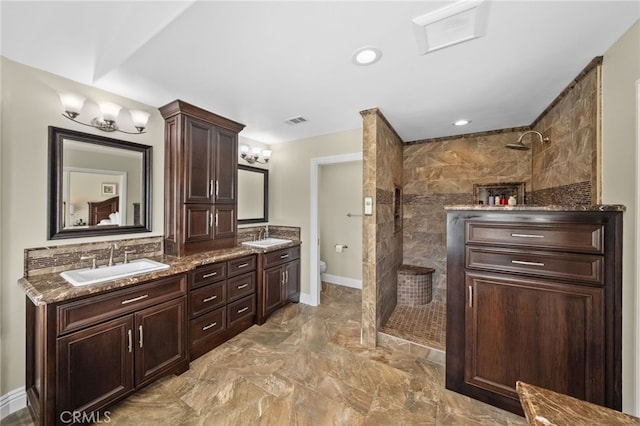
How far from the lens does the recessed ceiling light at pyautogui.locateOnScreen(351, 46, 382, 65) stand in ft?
5.15

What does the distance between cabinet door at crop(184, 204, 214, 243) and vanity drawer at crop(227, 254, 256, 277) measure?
0.40 meters

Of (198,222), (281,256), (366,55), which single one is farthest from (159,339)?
(366,55)

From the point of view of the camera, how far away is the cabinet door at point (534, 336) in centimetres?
146

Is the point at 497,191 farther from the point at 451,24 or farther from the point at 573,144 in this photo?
the point at 451,24

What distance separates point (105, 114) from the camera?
2.02m

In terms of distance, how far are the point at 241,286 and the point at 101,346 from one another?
1.23m

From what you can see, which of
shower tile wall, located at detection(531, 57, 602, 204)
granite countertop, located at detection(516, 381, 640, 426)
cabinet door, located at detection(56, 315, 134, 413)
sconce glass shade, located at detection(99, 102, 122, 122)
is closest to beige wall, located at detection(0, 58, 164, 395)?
sconce glass shade, located at detection(99, 102, 122, 122)

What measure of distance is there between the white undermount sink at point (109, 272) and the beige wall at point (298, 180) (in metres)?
1.87

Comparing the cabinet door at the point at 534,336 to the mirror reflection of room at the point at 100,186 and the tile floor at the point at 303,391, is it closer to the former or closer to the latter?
the tile floor at the point at 303,391

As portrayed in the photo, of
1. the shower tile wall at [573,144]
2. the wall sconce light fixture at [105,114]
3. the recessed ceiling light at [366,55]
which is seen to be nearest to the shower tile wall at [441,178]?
the shower tile wall at [573,144]

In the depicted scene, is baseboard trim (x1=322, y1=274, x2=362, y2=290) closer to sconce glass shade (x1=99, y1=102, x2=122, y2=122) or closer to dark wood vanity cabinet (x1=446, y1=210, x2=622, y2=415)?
dark wood vanity cabinet (x1=446, y1=210, x2=622, y2=415)

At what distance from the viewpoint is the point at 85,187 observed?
2027mm

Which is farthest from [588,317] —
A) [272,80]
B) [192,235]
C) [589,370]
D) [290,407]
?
[192,235]

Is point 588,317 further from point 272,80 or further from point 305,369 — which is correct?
point 272,80
